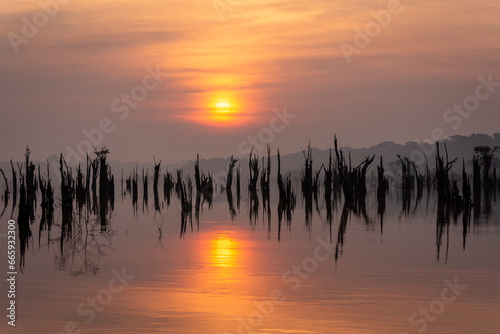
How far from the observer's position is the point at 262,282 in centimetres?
1229

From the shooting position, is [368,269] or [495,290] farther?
[368,269]

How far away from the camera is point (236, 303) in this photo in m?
10.5

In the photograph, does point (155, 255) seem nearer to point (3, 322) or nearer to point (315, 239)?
point (315, 239)

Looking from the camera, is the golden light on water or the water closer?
the water

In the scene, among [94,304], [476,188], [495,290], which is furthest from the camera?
[476,188]

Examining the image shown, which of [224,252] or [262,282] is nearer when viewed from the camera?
[262,282]

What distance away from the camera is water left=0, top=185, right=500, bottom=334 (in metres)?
9.35

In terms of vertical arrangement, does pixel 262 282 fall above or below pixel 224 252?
A: below

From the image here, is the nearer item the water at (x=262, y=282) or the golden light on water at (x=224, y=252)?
the water at (x=262, y=282)

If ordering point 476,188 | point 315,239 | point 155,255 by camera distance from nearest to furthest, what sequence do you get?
point 155,255, point 315,239, point 476,188

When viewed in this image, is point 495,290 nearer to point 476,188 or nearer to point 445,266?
point 445,266

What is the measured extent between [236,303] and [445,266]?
508cm

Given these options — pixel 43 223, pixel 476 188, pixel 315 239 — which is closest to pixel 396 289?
pixel 315 239

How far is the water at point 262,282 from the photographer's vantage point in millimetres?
9352
